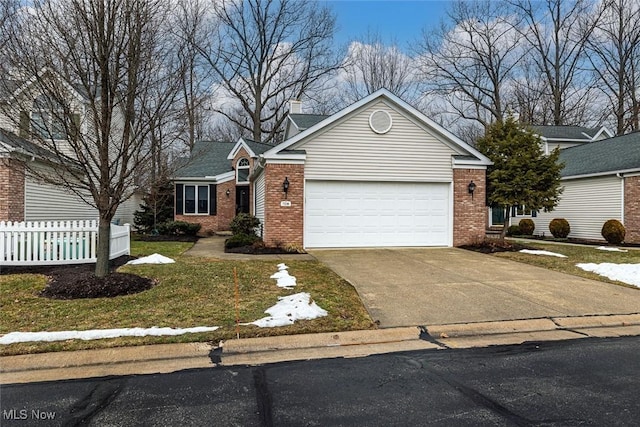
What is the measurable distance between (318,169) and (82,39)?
8083 millimetres

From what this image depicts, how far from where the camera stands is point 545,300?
6.95 meters

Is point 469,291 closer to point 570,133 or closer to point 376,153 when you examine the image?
point 376,153

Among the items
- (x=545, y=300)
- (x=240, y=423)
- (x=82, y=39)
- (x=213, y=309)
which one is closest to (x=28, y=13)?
(x=82, y=39)

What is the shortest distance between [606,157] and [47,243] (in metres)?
22.1

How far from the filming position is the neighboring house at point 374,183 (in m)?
13.4

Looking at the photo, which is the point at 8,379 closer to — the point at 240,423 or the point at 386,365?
the point at 240,423

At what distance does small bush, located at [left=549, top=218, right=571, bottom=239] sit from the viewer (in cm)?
1981

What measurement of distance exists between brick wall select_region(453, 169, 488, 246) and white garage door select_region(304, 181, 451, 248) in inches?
11.8

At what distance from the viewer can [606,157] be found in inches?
763

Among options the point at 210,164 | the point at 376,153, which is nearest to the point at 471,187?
the point at 376,153

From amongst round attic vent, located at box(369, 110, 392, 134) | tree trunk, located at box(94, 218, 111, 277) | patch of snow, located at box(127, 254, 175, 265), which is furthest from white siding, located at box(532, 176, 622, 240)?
tree trunk, located at box(94, 218, 111, 277)

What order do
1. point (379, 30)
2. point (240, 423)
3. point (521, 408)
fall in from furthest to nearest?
point (379, 30)
point (521, 408)
point (240, 423)

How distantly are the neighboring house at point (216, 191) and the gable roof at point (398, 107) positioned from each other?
9.26 metres

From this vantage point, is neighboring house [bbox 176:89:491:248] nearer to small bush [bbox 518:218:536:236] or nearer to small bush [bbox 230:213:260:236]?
small bush [bbox 230:213:260:236]
